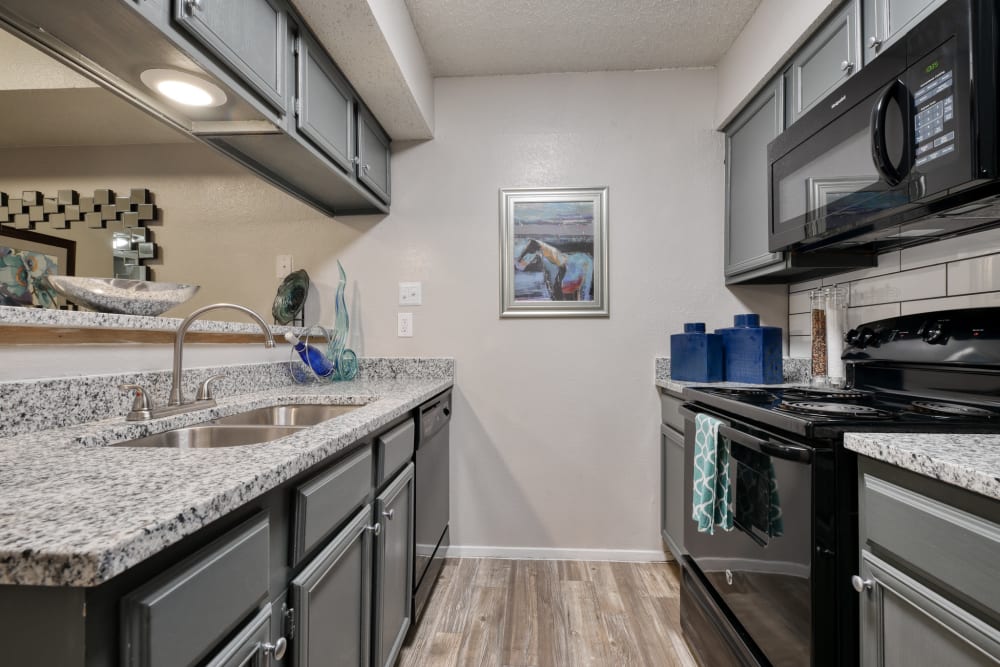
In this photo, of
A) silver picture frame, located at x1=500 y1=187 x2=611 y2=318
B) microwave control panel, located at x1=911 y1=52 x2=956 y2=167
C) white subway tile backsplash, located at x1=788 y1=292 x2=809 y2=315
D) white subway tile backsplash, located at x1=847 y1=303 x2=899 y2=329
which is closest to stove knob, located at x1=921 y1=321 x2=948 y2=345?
white subway tile backsplash, located at x1=847 y1=303 x2=899 y2=329

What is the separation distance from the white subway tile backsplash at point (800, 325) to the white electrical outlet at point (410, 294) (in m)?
1.76

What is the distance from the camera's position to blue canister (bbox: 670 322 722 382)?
6.54 ft

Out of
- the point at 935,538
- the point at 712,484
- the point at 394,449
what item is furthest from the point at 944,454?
the point at 394,449

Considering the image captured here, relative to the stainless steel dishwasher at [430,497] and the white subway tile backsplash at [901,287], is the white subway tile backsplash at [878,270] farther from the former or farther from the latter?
the stainless steel dishwasher at [430,497]

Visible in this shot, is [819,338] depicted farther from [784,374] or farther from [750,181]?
[750,181]

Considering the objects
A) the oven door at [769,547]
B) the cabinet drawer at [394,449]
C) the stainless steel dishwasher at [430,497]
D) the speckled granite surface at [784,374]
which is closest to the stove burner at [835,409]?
the oven door at [769,547]

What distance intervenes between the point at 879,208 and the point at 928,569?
87cm

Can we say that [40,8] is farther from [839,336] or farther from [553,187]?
[839,336]

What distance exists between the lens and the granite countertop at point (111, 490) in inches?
15.5

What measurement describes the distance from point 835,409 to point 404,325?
1756 mm

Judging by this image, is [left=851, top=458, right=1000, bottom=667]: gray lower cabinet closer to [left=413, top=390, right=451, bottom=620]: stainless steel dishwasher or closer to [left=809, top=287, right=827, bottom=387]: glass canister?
[left=809, top=287, right=827, bottom=387]: glass canister

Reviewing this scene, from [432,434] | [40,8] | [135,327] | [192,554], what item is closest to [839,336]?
[432,434]

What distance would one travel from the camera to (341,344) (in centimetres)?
215

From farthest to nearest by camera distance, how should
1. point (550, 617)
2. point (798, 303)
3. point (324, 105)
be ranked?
point (798, 303)
point (550, 617)
point (324, 105)
